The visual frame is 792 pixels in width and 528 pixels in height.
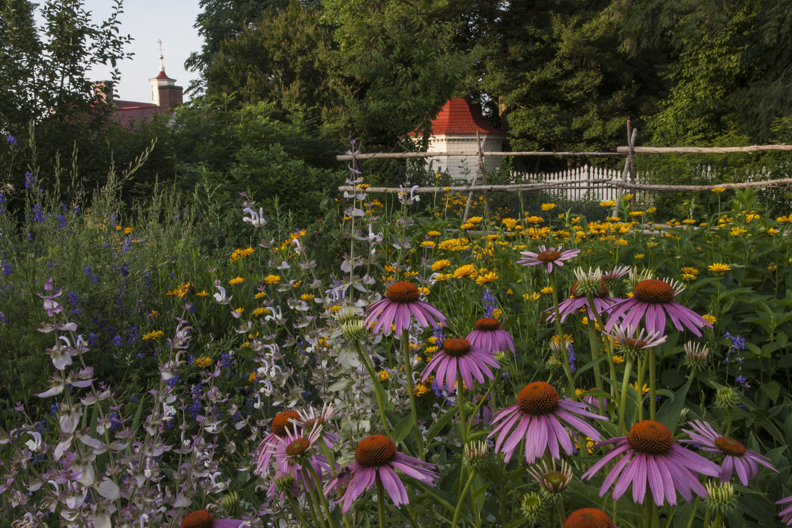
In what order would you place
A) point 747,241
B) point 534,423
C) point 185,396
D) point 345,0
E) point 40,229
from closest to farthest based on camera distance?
point 534,423
point 185,396
point 747,241
point 40,229
point 345,0

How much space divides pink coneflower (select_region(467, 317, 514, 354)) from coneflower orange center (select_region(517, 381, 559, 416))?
30 centimetres

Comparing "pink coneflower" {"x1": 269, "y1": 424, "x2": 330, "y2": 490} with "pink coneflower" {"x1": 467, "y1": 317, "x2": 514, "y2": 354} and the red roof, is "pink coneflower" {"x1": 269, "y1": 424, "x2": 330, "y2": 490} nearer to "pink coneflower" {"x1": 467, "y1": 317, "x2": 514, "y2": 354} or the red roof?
"pink coneflower" {"x1": 467, "y1": 317, "x2": 514, "y2": 354}

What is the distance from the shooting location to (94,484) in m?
0.96

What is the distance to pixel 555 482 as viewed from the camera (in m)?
0.79

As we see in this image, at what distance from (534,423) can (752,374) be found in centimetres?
197

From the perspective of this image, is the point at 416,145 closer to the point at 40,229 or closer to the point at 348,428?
the point at 40,229

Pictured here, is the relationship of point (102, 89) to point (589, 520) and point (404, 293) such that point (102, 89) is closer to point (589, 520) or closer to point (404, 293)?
point (404, 293)

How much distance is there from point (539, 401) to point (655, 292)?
0.29 m

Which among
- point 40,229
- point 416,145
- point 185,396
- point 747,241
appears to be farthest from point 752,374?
point 416,145

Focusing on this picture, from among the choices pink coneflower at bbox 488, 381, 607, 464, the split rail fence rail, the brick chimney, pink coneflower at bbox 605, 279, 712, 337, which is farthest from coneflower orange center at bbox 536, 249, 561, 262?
the brick chimney

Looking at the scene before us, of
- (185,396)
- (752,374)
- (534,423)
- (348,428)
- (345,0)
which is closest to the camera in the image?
(534,423)

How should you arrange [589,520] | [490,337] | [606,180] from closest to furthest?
1. [589,520]
2. [490,337]
3. [606,180]

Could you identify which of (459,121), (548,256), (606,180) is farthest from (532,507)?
(459,121)

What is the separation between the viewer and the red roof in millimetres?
21078
